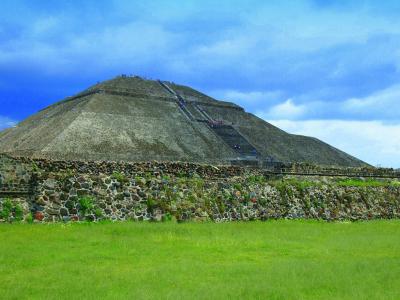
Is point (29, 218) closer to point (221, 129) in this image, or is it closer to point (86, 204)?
point (86, 204)

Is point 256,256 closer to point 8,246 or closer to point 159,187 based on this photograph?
point 8,246

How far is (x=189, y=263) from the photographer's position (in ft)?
39.5

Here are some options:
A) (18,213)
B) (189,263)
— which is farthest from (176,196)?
(189,263)

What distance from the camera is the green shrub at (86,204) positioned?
19.8 m

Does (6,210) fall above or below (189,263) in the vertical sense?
above

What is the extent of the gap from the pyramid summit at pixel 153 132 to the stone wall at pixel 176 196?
8841mm

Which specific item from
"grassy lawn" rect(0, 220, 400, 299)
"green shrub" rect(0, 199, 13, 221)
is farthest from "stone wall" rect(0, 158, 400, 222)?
"grassy lawn" rect(0, 220, 400, 299)

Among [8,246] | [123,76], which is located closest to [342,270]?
[8,246]

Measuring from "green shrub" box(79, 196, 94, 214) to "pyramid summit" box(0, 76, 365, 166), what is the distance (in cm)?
1524

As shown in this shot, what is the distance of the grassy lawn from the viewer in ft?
30.5

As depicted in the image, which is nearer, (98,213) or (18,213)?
(18,213)

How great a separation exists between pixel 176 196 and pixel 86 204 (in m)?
4.12

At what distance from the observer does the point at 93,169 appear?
2953cm

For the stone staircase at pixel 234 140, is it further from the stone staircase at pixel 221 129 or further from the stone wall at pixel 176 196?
the stone wall at pixel 176 196
